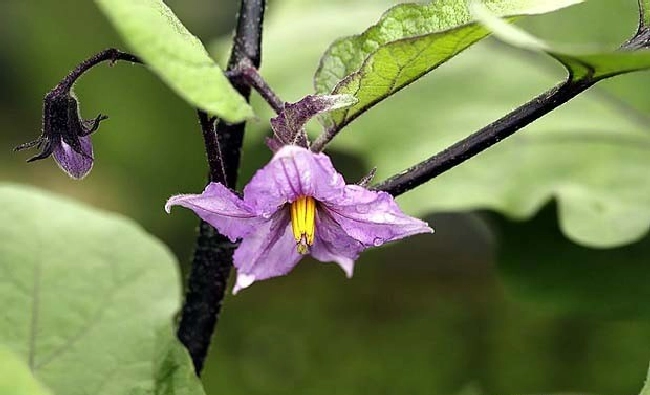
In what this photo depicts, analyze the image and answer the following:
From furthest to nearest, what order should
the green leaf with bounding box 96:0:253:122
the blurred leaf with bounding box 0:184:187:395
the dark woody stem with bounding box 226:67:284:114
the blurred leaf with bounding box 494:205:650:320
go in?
the blurred leaf with bounding box 494:205:650:320 < the blurred leaf with bounding box 0:184:187:395 < the dark woody stem with bounding box 226:67:284:114 < the green leaf with bounding box 96:0:253:122

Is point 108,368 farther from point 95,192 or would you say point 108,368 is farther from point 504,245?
point 95,192

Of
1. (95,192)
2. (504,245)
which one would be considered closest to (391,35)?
(504,245)

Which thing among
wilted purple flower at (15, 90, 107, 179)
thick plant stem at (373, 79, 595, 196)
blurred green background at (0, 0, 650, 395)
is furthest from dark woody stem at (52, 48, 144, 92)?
blurred green background at (0, 0, 650, 395)

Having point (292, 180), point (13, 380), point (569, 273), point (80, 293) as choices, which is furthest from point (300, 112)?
point (569, 273)

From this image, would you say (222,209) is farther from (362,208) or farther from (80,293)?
(80,293)

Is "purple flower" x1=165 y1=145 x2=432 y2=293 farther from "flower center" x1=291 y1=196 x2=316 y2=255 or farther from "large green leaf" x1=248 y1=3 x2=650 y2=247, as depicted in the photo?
"large green leaf" x1=248 y1=3 x2=650 y2=247

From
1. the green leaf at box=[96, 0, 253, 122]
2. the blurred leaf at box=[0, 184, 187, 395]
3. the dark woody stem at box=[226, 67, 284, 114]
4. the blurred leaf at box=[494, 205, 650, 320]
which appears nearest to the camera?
the green leaf at box=[96, 0, 253, 122]
